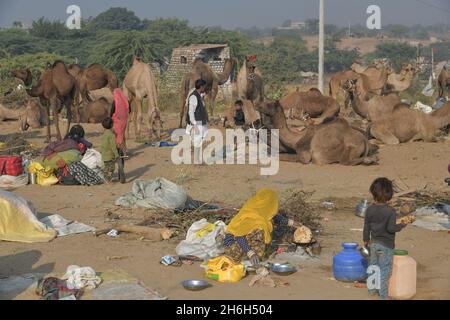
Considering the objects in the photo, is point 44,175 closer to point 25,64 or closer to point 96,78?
point 96,78

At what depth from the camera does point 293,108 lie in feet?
59.0

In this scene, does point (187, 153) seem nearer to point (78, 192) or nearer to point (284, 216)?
point (78, 192)

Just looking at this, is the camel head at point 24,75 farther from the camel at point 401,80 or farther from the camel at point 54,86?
the camel at point 401,80

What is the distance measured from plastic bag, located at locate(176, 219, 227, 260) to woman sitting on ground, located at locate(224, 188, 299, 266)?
25 cm

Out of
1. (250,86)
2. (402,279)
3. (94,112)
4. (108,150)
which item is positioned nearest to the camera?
(402,279)

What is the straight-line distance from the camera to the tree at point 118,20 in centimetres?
7075

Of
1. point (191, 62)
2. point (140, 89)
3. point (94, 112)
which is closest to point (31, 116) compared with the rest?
point (94, 112)

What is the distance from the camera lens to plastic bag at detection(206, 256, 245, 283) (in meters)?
6.78

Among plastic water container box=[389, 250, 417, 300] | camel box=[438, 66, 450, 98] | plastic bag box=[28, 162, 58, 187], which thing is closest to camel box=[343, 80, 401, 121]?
camel box=[438, 66, 450, 98]

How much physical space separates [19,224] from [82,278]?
2.17m

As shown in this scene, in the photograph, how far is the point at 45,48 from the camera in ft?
165
